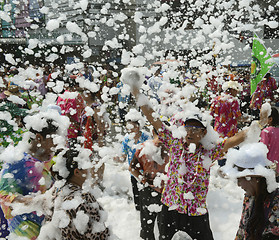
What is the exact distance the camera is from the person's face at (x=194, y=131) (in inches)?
98.7

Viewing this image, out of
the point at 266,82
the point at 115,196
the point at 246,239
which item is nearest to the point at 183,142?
the point at 246,239

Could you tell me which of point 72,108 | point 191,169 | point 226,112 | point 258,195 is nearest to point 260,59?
point 226,112

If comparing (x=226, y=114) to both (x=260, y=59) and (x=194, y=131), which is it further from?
(x=194, y=131)

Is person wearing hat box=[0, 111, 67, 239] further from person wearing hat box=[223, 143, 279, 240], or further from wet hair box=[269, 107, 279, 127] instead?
wet hair box=[269, 107, 279, 127]

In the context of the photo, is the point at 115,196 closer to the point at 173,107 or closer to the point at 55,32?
the point at 173,107

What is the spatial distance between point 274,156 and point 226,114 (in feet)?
4.34

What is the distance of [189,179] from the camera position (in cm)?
255

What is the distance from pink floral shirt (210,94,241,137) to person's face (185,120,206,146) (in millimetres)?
2447

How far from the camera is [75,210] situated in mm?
1783

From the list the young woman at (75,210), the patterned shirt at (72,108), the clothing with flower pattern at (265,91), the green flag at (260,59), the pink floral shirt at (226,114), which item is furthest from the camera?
the clothing with flower pattern at (265,91)

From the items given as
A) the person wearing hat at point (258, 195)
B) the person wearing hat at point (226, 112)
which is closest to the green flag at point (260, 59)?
the person wearing hat at point (226, 112)

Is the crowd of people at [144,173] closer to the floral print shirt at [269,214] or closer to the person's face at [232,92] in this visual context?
the floral print shirt at [269,214]

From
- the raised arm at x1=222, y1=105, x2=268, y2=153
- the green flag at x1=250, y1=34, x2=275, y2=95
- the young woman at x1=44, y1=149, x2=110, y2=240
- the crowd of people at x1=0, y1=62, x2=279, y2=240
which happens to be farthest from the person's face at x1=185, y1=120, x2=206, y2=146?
the green flag at x1=250, y1=34, x2=275, y2=95

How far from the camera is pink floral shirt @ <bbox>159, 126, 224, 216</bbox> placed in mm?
2541
